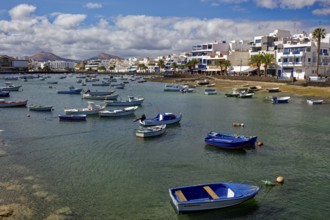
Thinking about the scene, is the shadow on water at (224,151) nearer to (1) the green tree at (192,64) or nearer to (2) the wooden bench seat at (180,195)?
(2) the wooden bench seat at (180,195)

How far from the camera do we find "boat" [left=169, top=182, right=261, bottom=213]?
1764cm

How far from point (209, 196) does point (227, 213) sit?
4.15 feet

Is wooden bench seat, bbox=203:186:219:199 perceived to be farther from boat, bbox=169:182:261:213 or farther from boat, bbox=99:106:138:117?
boat, bbox=99:106:138:117

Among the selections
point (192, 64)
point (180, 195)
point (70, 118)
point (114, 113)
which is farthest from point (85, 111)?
point (192, 64)

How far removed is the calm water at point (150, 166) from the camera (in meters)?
18.9

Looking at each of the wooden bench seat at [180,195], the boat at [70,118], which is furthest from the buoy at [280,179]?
the boat at [70,118]

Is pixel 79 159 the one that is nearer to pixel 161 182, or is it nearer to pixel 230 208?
pixel 161 182

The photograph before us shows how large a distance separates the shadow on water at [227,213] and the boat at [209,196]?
26 cm

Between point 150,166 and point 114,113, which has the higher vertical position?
point 114,113

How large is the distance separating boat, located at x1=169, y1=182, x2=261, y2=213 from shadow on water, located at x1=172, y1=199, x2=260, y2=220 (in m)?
0.26

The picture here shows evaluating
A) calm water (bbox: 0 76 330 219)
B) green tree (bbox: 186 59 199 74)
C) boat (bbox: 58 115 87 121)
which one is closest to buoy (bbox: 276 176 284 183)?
calm water (bbox: 0 76 330 219)

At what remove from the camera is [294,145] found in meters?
32.4

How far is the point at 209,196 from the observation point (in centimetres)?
1877

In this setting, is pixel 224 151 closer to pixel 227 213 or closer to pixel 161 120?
pixel 227 213
